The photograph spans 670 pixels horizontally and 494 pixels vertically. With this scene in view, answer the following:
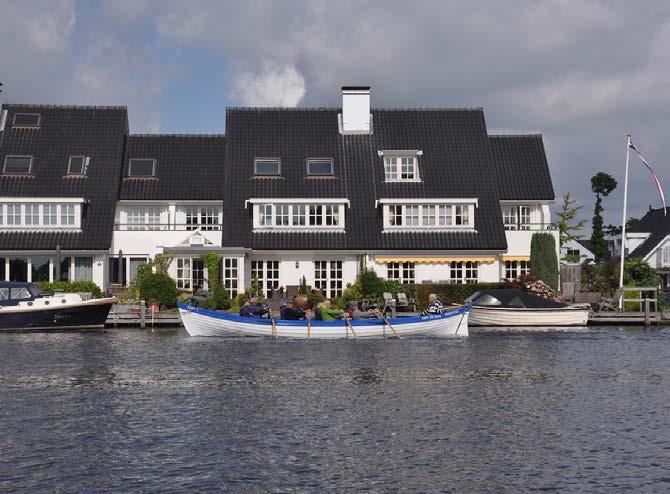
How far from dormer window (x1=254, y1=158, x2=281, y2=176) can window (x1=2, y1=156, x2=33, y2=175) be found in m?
13.9

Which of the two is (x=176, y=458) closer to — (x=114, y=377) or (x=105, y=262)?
(x=114, y=377)

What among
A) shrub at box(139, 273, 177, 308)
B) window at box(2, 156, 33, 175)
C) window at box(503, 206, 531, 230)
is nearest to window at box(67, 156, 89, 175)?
window at box(2, 156, 33, 175)

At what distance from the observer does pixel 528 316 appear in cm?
4712

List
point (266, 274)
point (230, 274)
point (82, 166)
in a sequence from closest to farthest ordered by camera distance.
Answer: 1. point (230, 274)
2. point (266, 274)
3. point (82, 166)

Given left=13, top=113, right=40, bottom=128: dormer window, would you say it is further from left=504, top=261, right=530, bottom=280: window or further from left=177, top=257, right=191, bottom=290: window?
left=504, top=261, right=530, bottom=280: window

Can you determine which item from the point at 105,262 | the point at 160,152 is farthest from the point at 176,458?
the point at 160,152

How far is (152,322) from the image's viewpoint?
4653 cm

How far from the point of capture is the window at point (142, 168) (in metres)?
60.4

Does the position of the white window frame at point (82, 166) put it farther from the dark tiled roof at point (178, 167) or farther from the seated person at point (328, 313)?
the seated person at point (328, 313)

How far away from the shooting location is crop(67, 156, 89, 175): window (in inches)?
2327

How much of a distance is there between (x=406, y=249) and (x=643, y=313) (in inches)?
554

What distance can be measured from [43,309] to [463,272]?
956 inches

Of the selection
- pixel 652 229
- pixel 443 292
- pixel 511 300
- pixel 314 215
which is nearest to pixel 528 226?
pixel 443 292

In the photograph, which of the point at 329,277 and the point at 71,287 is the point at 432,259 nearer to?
the point at 329,277
